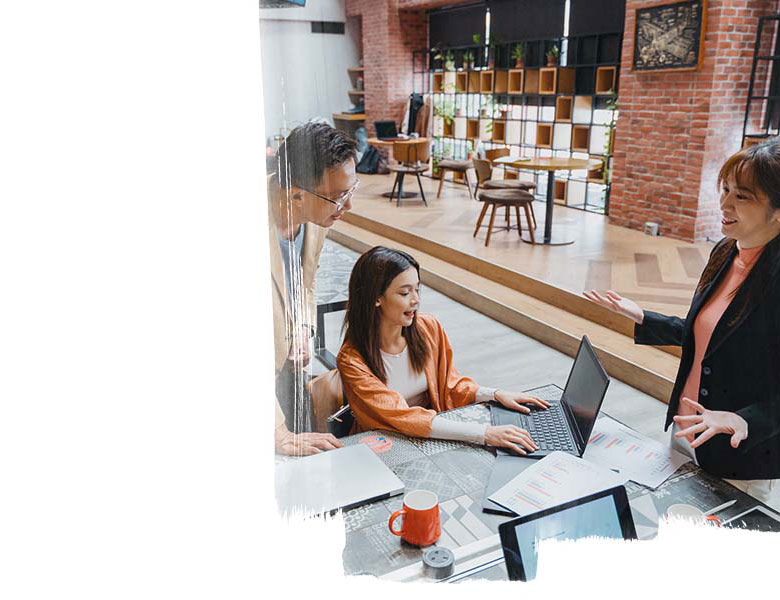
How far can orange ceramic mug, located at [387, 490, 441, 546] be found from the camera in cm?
95

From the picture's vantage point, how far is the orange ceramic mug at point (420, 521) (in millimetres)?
949

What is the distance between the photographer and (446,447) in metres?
1.29

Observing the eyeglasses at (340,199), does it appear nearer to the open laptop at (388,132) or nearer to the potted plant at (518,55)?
the open laptop at (388,132)

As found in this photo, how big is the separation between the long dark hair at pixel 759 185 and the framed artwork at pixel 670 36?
349cm

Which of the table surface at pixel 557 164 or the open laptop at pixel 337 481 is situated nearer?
the open laptop at pixel 337 481

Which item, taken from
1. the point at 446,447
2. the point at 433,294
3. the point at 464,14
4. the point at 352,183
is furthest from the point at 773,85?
the point at 352,183

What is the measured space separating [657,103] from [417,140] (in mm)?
2062

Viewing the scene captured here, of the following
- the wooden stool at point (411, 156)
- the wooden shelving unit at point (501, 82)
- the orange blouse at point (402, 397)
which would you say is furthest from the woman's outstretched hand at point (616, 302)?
the wooden shelving unit at point (501, 82)

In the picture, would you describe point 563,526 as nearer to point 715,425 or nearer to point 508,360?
point 715,425

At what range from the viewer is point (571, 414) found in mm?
1396

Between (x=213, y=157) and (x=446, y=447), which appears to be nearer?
(x=213, y=157)

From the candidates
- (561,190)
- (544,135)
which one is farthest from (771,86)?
(544,135)

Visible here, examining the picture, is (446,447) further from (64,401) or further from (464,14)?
(464,14)

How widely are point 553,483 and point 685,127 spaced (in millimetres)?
4008
